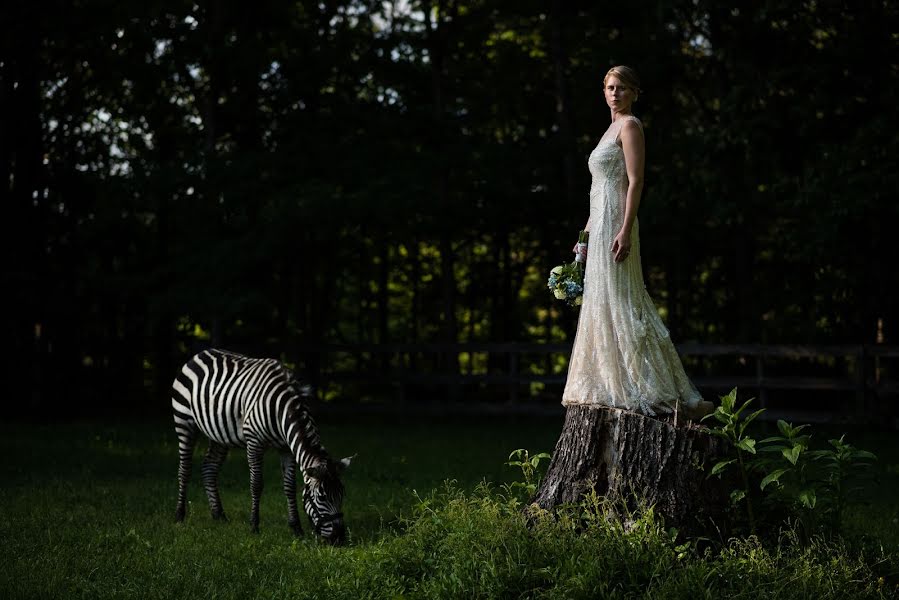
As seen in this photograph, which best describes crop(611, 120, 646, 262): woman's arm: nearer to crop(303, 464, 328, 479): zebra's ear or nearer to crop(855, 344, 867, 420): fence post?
crop(303, 464, 328, 479): zebra's ear

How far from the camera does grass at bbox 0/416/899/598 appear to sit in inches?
208

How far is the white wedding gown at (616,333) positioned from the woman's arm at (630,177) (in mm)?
69

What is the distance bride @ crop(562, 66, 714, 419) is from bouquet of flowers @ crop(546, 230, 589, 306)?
12cm

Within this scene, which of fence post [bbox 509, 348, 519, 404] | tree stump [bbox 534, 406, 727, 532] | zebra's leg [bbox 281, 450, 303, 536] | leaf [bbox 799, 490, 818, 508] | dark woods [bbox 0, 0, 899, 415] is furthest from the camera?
fence post [bbox 509, 348, 519, 404]

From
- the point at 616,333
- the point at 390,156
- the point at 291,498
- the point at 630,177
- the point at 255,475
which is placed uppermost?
the point at 390,156

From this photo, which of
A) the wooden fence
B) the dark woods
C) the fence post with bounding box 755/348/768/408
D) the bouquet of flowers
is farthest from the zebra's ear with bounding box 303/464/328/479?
the fence post with bounding box 755/348/768/408

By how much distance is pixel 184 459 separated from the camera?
366 inches

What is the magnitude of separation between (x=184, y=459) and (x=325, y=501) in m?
2.27

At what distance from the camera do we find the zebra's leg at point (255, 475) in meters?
8.34

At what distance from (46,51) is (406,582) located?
17.2 m

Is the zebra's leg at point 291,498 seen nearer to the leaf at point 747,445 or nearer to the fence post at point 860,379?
the leaf at point 747,445

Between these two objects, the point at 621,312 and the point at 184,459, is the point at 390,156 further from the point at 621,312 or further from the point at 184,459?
the point at 621,312

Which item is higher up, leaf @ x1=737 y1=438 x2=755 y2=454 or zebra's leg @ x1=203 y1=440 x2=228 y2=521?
leaf @ x1=737 y1=438 x2=755 y2=454

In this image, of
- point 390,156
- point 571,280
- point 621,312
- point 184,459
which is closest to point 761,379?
point 390,156
